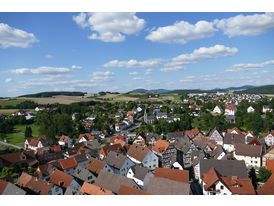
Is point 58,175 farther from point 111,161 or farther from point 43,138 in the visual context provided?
point 43,138

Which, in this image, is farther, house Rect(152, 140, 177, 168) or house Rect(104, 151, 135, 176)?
house Rect(152, 140, 177, 168)

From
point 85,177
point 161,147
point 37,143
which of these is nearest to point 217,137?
point 161,147

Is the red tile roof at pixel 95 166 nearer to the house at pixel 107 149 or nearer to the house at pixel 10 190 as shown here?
the house at pixel 107 149

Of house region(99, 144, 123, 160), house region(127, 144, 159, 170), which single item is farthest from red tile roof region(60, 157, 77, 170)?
house region(127, 144, 159, 170)

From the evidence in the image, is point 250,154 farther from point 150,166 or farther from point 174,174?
point 174,174

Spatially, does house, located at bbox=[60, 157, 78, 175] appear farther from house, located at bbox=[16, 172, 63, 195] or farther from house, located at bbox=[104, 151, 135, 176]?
house, located at bbox=[16, 172, 63, 195]

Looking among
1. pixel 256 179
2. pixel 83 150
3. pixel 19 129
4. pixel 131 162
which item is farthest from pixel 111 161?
pixel 19 129

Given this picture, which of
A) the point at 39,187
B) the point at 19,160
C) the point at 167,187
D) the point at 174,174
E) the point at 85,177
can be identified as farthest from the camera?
the point at 19,160
